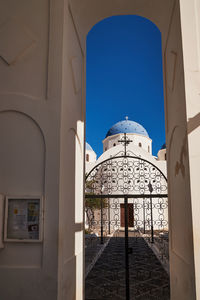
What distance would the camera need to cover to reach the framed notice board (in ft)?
11.2

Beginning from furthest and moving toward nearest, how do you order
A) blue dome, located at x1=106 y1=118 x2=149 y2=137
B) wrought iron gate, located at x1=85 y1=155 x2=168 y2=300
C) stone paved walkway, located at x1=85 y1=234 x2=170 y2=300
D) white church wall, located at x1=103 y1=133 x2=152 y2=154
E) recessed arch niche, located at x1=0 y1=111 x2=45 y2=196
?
1. blue dome, located at x1=106 y1=118 x2=149 y2=137
2. white church wall, located at x1=103 y1=133 x2=152 y2=154
3. wrought iron gate, located at x1=85 y1=155 x2=168 y2=300
4. stone paved walkway, located at x1=85 y1=234 x2=170 y2=300
5. recessed arch niche, located at x1=0 y1=111 x2=45 y2=196

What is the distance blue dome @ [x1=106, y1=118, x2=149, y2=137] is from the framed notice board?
22459 millimetres

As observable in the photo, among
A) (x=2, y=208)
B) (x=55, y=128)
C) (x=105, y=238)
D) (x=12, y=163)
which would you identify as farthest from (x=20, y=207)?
(x=105, y=238)

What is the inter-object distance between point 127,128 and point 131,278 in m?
19.4

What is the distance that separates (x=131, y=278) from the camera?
741cm

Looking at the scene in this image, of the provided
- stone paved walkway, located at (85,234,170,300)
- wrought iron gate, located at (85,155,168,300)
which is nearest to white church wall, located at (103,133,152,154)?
wrought iron gate, located at (85,155,168,300)

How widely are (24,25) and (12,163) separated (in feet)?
6.04

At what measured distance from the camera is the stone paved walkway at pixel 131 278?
6.10 m

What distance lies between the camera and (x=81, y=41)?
497 centimetres

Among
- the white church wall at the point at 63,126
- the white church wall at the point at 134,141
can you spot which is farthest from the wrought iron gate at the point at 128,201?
the white church wall at the point at 134,141

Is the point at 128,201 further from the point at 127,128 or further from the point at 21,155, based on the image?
the point at 21,155

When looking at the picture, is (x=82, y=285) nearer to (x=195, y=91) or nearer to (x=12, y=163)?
(x=12, y=163)

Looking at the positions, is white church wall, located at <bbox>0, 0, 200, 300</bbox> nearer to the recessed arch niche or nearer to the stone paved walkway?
the recessed arch niche

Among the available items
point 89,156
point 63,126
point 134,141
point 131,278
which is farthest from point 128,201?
point 63,126
